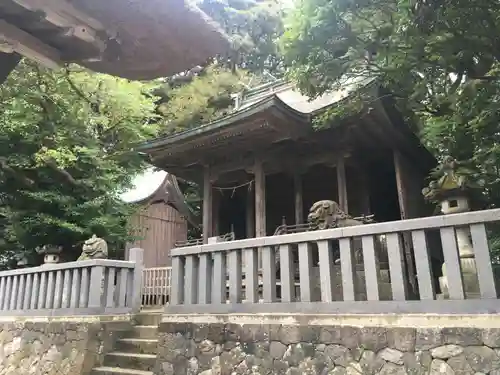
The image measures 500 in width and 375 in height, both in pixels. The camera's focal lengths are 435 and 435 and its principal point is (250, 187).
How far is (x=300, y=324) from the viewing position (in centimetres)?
457

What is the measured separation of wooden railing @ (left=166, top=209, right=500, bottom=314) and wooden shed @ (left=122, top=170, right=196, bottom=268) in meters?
8.27

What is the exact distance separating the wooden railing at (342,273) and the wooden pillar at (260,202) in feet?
11.3

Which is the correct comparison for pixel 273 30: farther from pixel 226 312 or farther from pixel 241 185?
pixel 226 312

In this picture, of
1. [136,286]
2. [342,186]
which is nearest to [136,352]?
[136,286]

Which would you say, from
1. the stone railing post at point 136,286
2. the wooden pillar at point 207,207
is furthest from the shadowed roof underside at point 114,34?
the wooden pillar at point 207,207

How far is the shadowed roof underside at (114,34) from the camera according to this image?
106 inches

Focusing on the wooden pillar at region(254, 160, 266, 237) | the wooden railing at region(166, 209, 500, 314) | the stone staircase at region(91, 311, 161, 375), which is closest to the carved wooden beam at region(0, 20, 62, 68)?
the wooden railing at region(166, 209, 500, 314)

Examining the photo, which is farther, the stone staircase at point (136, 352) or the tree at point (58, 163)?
the tree at point (58, 163)

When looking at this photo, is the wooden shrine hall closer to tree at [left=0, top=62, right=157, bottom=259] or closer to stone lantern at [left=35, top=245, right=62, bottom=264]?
tree at [left=0, top=62, right=157, bottom=259]

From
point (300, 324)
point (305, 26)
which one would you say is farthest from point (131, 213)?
point (300, 324)

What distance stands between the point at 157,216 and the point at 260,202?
20.4 feet

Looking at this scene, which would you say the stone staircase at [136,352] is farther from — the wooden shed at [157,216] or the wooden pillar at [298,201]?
the wooden shed at [157,216]

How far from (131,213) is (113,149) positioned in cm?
283

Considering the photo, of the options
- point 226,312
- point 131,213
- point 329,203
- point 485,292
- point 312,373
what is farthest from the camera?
point 131,213
